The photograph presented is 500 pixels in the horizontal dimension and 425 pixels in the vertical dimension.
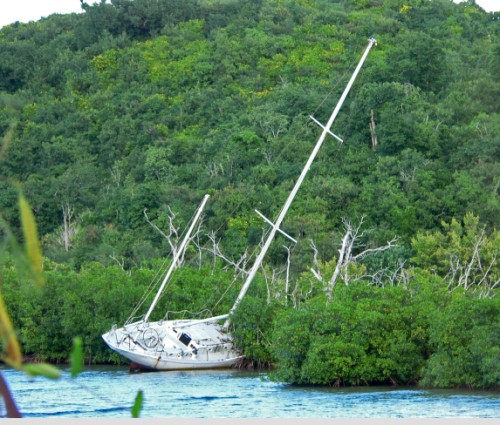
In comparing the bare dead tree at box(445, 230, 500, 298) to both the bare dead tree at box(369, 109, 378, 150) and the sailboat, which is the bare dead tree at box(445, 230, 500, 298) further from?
the bare dead tree at box(369, 109, 378, 150)

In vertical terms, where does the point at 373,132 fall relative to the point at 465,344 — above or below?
above

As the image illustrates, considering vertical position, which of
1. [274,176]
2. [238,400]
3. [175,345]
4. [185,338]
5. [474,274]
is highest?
[274,176]

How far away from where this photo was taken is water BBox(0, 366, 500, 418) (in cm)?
1931

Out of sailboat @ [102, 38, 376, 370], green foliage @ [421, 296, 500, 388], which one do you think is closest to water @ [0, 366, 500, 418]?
green foliage @ [421, 296, 500, 388]

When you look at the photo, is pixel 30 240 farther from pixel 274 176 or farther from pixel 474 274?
pixel 274 176

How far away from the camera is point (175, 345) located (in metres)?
29.4

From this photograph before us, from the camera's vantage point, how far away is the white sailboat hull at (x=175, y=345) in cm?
2888

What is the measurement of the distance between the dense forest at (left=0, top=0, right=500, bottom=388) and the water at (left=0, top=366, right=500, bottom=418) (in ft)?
3.75

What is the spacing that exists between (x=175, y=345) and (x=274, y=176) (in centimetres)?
2346

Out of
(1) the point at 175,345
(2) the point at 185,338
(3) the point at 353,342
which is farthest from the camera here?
(2) the point at 185,338

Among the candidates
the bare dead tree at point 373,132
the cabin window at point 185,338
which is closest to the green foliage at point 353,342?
the cabin window at point 185,338

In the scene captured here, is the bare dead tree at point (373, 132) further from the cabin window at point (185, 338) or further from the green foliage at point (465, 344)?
the green foliage at point (465, 344)

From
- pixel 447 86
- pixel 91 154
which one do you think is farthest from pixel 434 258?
pixel 91 154

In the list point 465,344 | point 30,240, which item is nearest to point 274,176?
point 465,344
